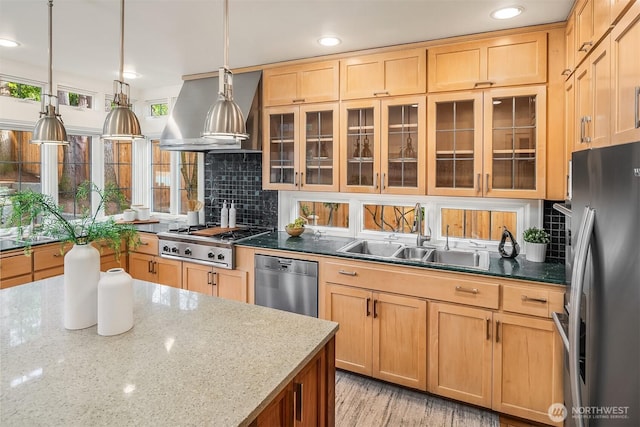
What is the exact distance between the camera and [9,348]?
1290 mm

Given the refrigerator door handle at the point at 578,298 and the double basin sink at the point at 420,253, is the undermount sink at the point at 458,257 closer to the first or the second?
the double basin sink at the point at 420,253

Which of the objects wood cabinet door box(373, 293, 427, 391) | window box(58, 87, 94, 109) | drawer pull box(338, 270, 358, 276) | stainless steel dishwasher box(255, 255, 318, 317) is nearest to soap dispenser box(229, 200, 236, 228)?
stainless steel dishwasher box(255, 255, 318, 317)

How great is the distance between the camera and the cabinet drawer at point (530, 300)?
6.93 ft

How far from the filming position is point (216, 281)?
3.28 metres

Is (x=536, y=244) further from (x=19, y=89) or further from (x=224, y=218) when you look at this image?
(x=19, y=89)

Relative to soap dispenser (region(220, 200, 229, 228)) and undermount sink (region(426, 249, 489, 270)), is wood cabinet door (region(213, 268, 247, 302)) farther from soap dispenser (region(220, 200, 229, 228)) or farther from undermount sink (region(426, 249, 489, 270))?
undermount sink (region(426, 249, 489, 270))

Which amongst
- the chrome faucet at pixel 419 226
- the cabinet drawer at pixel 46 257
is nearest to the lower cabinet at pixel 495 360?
the chrome faucet at pixel 419 226

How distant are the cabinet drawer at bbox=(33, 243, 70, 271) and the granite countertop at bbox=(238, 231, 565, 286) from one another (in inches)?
66.4

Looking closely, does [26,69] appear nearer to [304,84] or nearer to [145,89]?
[145,89]

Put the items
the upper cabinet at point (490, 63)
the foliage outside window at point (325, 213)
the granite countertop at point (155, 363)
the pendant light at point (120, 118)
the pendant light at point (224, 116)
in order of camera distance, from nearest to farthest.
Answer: the granite countertop at point (155, 363) → the pendant light at point (224, 116) → the pendant light at point (120, 118) → the upper cabinet at point (490, 63) → the foliage outside window at point (325, 213)

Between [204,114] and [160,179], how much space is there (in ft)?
4.55

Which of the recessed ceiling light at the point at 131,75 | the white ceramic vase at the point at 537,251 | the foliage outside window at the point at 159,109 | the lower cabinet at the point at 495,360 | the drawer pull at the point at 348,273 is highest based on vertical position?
the recessed ceiling light at the point at 131,75

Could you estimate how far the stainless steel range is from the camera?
3.18m

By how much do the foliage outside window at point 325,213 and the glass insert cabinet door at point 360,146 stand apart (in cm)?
41
